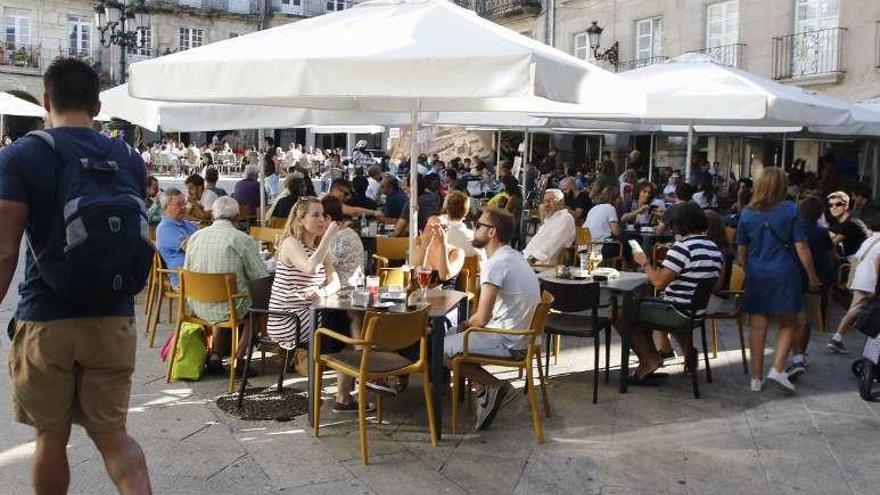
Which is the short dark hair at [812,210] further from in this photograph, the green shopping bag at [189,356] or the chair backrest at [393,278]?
the green shopping bag at [189,356]

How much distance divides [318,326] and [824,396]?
3664 millimetres

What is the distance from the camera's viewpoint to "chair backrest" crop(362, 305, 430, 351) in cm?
465

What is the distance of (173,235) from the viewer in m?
7.63

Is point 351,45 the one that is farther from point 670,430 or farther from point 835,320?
point 835,320

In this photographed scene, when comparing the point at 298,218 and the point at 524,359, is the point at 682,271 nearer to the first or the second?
the point at 524,359

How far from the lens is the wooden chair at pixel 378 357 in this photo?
15.3 ft

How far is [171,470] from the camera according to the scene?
4453 mm

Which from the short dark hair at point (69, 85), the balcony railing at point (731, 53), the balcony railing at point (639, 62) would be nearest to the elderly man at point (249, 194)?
the short dark hair at point (69, 85)

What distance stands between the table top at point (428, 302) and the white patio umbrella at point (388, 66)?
124 centimetres

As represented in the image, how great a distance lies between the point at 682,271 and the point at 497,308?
161 centimetres

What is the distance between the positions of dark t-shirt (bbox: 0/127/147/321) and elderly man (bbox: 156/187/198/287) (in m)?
4.47

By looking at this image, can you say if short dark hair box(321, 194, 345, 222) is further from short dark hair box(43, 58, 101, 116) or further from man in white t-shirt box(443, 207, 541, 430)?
short dark hair box(43, 58, 101, 116)

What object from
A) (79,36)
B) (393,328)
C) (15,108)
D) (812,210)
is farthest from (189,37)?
(393,328)

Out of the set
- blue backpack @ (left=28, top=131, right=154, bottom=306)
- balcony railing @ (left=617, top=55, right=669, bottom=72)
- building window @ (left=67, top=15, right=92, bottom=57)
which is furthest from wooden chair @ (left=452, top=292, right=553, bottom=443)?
building window @ (left=67, top=15, right=92, bottom=57)
